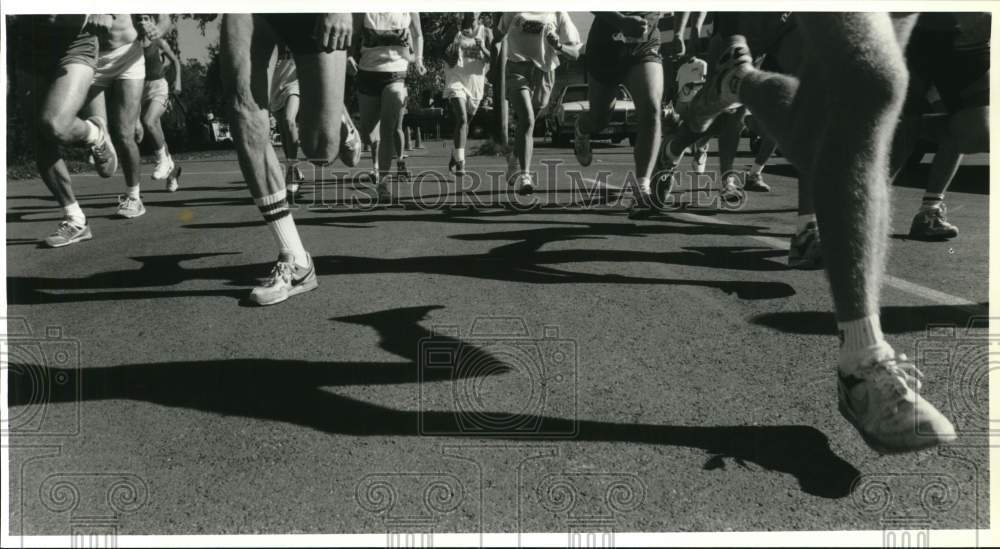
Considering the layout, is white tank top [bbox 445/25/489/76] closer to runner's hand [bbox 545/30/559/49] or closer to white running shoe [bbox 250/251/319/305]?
runner's hand [bbox 545/30/559/49]

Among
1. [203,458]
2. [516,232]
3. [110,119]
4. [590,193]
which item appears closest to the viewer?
[203,458]

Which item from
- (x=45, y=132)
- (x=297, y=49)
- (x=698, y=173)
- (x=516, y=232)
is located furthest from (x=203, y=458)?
(x=698, y=173)

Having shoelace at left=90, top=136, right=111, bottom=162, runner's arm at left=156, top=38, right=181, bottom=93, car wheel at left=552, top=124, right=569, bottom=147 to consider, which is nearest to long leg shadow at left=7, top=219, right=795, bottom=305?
shoelace at left=90, top=136, right=111, bottom=162

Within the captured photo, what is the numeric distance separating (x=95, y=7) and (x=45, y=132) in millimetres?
1107

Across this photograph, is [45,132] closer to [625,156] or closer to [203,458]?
[203,458]

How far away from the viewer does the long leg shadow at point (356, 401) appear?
59.4 inches

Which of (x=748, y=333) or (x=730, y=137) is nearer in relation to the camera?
(x=748, y=333)

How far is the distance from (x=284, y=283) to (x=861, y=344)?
1.80m

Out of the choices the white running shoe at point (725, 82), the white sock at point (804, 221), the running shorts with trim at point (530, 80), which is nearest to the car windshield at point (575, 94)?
the running shorts with trim at point (530, 80)

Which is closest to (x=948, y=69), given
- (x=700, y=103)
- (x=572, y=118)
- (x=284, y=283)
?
(x=700, y=103)

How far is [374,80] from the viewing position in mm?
5629

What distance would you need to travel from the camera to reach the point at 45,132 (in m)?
2.69

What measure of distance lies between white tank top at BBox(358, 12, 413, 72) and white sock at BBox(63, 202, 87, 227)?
178 centimetres

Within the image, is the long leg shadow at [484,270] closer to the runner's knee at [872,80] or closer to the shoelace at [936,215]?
the shoelace at [936,215]
